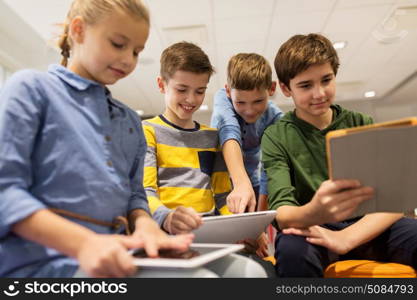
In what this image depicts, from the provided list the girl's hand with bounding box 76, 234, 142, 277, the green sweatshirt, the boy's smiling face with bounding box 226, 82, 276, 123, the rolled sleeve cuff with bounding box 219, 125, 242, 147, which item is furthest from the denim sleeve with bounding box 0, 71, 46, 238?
the boy's smiling face with bounding box 226, 82, 276, 123

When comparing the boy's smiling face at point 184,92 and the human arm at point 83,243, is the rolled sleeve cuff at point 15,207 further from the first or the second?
the boy's smiling face at point 184,92

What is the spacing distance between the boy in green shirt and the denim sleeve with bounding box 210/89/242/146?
20cm

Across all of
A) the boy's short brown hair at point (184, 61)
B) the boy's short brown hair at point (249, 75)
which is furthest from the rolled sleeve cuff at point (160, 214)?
the boy's short brown hair at point (249, 75)

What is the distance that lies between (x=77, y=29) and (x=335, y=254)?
2.63 feet

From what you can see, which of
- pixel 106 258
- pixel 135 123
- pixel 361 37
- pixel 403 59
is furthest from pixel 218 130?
pixel 403 59

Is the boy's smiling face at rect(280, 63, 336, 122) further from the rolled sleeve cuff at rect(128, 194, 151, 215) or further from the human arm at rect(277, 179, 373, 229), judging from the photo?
the rolled sleeve cuff at rect(128, 194, 151, 215)

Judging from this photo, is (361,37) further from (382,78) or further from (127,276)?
(127,276)

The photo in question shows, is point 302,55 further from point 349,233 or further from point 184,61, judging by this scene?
point 349,233

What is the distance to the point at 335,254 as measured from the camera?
900mm

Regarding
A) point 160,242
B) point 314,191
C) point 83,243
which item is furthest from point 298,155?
point 83,243

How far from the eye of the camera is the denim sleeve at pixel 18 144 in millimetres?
501

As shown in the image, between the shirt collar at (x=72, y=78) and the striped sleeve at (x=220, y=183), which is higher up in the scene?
the shirt collar at (x=72, y=78)

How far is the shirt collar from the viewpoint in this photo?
65 cm

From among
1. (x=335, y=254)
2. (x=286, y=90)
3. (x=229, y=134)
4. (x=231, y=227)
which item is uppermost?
(x=286, y=90)
